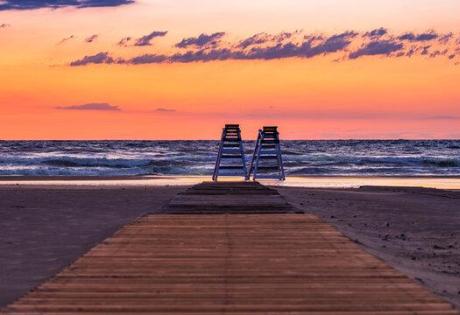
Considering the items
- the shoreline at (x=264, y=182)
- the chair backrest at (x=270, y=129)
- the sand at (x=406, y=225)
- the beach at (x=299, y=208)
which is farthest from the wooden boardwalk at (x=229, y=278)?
the chair backrest at (x=270, y=129)

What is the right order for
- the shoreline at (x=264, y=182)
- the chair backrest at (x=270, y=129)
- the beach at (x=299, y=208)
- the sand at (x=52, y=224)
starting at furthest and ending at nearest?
the chair backrest at (x=270, y=129) → the shoreline at (x=264, y=182) → the beach at (x=299, y=208) → the sand at (x=52, y=224)

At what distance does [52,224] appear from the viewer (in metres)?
14.3

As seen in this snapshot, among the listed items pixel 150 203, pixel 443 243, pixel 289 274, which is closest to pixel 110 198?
pixel 150 203

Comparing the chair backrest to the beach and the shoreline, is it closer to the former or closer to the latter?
the shoreline

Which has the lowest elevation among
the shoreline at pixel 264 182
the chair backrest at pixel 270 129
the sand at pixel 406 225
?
the sand at pixel 406 225

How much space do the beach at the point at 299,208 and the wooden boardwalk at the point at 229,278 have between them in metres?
0.79

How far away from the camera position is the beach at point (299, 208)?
9.17 meters

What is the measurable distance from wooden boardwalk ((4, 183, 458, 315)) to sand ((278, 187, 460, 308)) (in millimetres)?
933

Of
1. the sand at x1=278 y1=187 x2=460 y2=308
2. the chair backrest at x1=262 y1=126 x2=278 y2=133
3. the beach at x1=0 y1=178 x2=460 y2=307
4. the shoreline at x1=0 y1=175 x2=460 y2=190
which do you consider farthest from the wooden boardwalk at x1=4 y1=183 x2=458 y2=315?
the chair backrest at x1=262 y1=126 x2=278 y2=133

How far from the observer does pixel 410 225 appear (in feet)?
50.0

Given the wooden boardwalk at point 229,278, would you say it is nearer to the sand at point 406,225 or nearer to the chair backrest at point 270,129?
the sand at point 406,225

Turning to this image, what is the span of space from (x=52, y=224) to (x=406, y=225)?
6668 millimetres

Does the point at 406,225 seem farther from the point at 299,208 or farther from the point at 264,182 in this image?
the point at 264,182

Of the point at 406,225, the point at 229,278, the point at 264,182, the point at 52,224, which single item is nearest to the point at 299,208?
the point at 406,225
